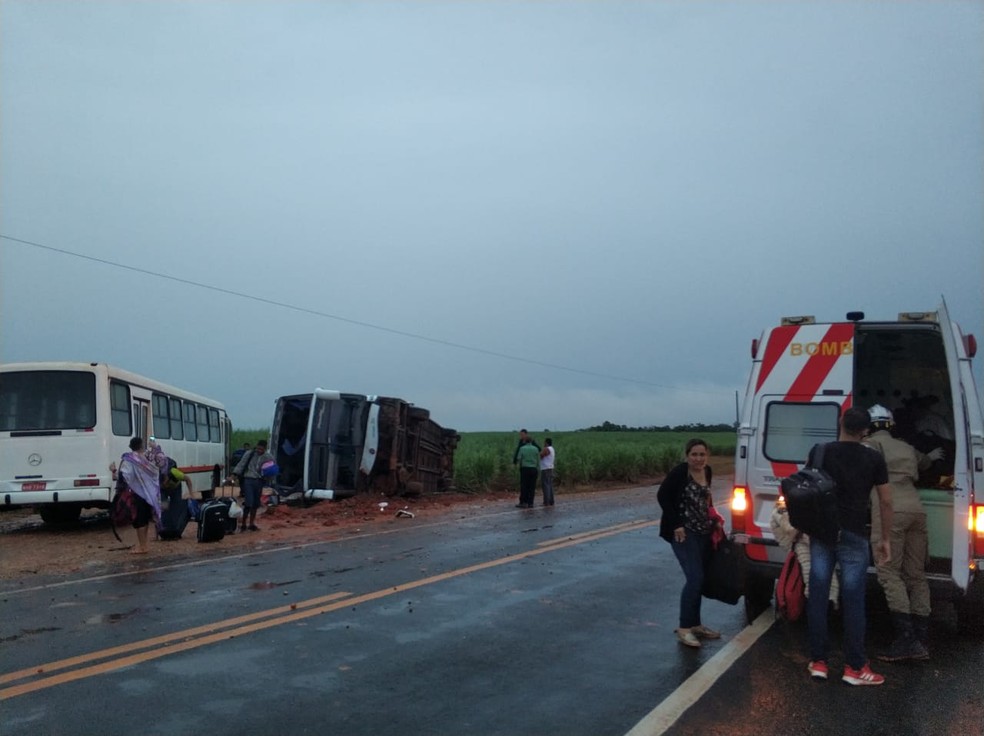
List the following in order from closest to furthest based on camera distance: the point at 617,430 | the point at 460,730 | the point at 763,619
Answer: the point at 460,730 → the point at 763,619 → the point at 617,430

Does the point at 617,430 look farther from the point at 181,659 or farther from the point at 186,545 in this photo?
the point at 181,659

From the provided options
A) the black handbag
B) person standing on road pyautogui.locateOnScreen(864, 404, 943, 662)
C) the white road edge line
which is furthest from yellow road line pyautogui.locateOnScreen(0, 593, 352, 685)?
person standing on road pyautogui.locateOnScreen(864, 404, 943, 662)

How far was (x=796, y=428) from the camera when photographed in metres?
8.05

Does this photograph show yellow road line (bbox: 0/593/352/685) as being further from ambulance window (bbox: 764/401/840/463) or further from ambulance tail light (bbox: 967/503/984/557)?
ambulance tail light (bbox: 967/503/984/557)

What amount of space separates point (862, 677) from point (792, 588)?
86 centimetres

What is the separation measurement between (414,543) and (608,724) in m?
9.09

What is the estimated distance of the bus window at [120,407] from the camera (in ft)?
56.1

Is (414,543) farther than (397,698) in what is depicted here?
Yes

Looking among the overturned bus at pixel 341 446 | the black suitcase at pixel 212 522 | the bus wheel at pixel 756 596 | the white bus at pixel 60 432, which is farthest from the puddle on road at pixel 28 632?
the overturned bus at pixel 341 446

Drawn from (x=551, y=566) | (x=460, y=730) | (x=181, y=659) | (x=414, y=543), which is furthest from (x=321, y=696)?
(x=414, y=543)

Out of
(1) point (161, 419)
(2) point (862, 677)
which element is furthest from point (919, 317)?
(1) point (161, 419)

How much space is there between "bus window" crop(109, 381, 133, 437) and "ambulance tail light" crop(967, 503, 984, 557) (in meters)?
14.9

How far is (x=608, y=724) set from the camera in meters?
5.22

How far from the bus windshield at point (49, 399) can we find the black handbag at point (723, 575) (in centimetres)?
1307
